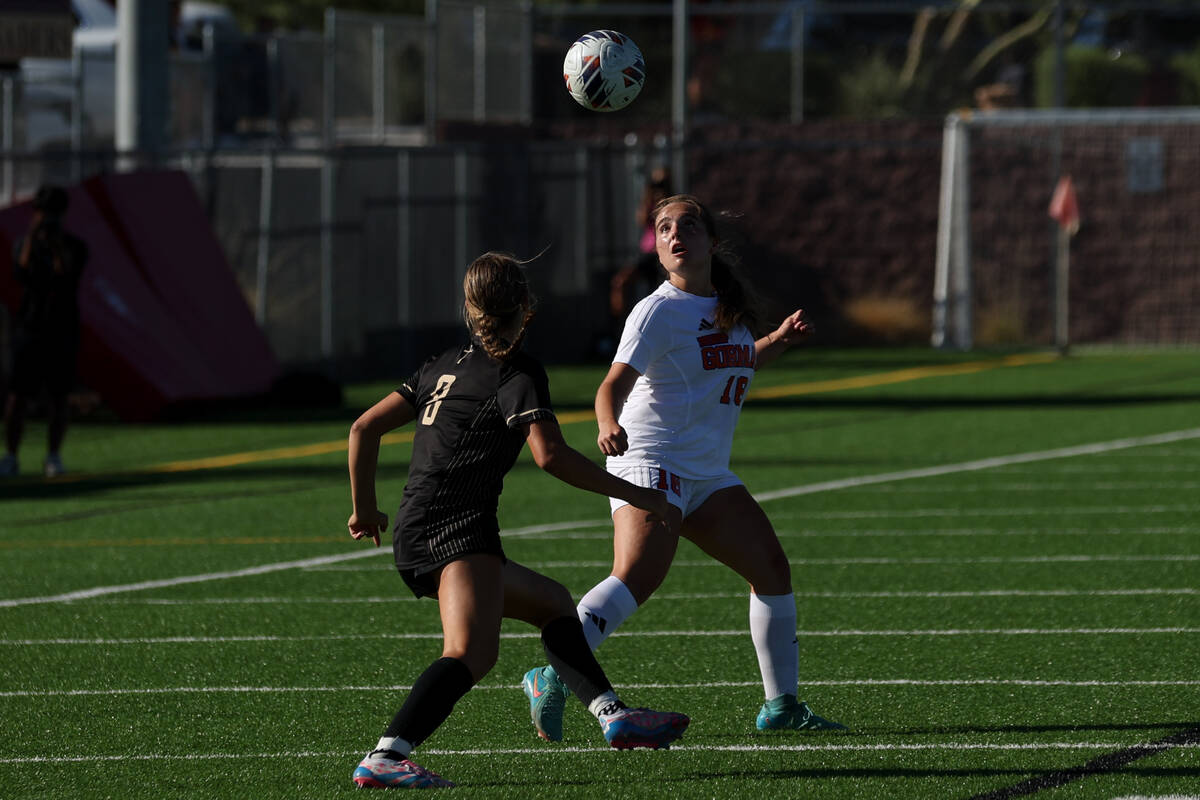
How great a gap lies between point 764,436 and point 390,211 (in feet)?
27.7

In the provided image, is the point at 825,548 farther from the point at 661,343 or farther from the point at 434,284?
the point at 434,284

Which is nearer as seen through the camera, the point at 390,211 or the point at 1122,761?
the point at 1122,761

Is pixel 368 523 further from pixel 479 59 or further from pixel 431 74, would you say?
pixel 479 59

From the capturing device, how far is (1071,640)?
8.84 metres

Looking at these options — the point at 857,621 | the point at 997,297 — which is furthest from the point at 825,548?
the point at 997,297

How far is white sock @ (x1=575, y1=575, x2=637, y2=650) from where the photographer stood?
6891mm

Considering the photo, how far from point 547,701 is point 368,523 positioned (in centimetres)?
90

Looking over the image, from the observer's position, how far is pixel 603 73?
29.7ft

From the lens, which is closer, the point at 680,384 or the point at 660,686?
the point at 680,384

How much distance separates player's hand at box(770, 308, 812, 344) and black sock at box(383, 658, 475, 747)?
1.98 metres

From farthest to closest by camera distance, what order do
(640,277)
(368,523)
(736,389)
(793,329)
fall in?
1. (640,277)
2. (793,329)
3. (736,389)
4. (368,523)

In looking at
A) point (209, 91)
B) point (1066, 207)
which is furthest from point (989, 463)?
point (209, 91)

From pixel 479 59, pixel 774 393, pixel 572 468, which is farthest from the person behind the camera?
pixel 479 59

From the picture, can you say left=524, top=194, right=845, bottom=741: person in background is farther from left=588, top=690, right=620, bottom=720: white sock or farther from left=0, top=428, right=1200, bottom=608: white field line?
left=0, top=428, right=1200, bottom=608: white field line
